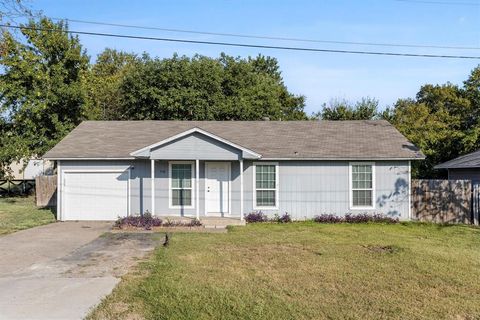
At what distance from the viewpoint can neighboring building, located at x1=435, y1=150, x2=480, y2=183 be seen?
2072 centimetres

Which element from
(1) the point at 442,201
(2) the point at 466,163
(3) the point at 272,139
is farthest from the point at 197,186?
(2) the point at 466,163

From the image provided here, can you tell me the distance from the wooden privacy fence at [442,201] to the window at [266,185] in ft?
18.9

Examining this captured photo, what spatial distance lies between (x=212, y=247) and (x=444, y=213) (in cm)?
1129

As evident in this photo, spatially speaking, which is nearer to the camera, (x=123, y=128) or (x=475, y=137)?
(x=123, y=128)

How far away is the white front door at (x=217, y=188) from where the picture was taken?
19.1 m

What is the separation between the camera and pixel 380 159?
18.7 meters

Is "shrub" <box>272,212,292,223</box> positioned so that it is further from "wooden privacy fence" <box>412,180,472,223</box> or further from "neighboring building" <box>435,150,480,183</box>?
"neighboring building" <box>435,150,480,183</box>

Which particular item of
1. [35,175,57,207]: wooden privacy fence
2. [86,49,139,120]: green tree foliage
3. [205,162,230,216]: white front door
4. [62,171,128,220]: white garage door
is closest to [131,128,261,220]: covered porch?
[205,162,230,216]: white front door

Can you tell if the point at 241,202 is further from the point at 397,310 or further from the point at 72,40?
the point at 72,40

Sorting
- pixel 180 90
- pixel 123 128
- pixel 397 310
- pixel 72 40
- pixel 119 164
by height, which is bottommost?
pixel 397 310

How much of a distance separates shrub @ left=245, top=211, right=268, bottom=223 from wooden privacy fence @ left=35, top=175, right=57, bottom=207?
39.9 ft

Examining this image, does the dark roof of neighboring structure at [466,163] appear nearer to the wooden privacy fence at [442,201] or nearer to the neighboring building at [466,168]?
the neighboring building at [466,168]

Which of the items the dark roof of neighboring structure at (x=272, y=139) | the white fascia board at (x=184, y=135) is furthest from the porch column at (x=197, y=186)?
the dark roof of neighboring structure at (x=272, y=139)

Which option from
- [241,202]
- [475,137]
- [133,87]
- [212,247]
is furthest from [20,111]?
[475,137]
